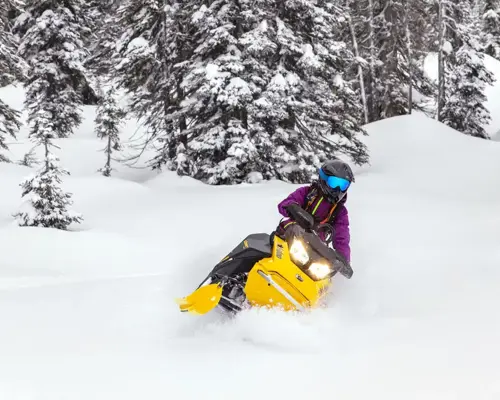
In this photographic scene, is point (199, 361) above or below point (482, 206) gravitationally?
above

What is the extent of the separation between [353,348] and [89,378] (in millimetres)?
2127

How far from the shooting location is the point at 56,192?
1045 centimetres

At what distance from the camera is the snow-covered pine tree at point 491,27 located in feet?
128

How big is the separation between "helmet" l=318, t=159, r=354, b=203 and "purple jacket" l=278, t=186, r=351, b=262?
0.33 meters

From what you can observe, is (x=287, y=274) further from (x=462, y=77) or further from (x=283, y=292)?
(x=462, y=77)

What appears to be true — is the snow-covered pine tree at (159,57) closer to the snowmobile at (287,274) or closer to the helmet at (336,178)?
the helmet at (336,178)

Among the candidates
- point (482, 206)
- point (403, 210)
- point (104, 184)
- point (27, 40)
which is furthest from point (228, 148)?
point (27, 40)

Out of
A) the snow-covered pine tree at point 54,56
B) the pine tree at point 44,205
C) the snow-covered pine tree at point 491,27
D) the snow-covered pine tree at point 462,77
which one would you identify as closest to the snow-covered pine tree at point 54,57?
the snow-covered pine tree at point 54,56

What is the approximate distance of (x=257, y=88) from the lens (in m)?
15.2

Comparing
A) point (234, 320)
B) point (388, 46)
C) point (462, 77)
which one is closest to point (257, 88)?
point (234, 320)

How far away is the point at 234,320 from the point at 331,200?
164 cm

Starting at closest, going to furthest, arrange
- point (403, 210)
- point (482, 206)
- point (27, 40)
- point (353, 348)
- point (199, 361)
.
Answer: point (199, 361), point (353, 348), point (403, 210), point (482, 206), point (27, 40)

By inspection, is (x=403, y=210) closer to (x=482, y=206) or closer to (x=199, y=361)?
(x=482, y=206)

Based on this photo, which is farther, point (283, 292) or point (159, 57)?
point (159, 57)
